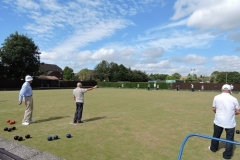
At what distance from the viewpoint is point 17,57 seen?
4988 centimetres

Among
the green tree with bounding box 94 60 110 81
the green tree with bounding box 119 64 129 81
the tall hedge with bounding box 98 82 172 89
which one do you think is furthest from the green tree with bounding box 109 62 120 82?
the tall hedge with bounding box 98 82 172 89

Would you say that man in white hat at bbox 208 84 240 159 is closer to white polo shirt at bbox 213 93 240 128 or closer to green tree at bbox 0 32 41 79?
white polo shirt at bbox 213 93 240 128

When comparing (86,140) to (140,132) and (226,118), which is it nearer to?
(140,132)

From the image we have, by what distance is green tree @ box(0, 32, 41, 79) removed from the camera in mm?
49719

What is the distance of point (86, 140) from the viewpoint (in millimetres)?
6645

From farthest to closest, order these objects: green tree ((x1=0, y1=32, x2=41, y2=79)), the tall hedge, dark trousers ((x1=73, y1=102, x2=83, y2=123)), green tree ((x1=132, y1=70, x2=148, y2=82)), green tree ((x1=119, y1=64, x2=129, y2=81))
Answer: green tree ((x1=132, y1=70, x2=148, y2=82)) < green tree ((x1=119, y1=64, x2=129, y2=81)) < the tall hedge < green tree ((x1=0, y1=32, x2=41, y2=79)) < dark trousers ((x1=73, y1=102, x2=83, y2=123))

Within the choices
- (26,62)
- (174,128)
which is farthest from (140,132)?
(26,62)

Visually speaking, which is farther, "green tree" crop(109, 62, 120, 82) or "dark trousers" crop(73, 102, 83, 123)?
"green tree" crop(109, 62, 120, 82)

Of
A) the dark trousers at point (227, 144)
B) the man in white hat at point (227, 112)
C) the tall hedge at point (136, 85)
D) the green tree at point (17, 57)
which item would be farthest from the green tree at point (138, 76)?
the man in white hat at point (227, 112)

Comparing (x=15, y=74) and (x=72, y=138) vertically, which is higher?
(x=15, y=74)

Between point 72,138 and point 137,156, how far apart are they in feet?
8.33

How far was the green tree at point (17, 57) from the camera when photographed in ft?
163

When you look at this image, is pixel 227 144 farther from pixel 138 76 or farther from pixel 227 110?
pixel 138 76

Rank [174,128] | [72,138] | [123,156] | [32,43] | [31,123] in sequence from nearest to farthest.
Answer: [123,156] → [72,138] → [174,128] → [31,123] → [32,43]
